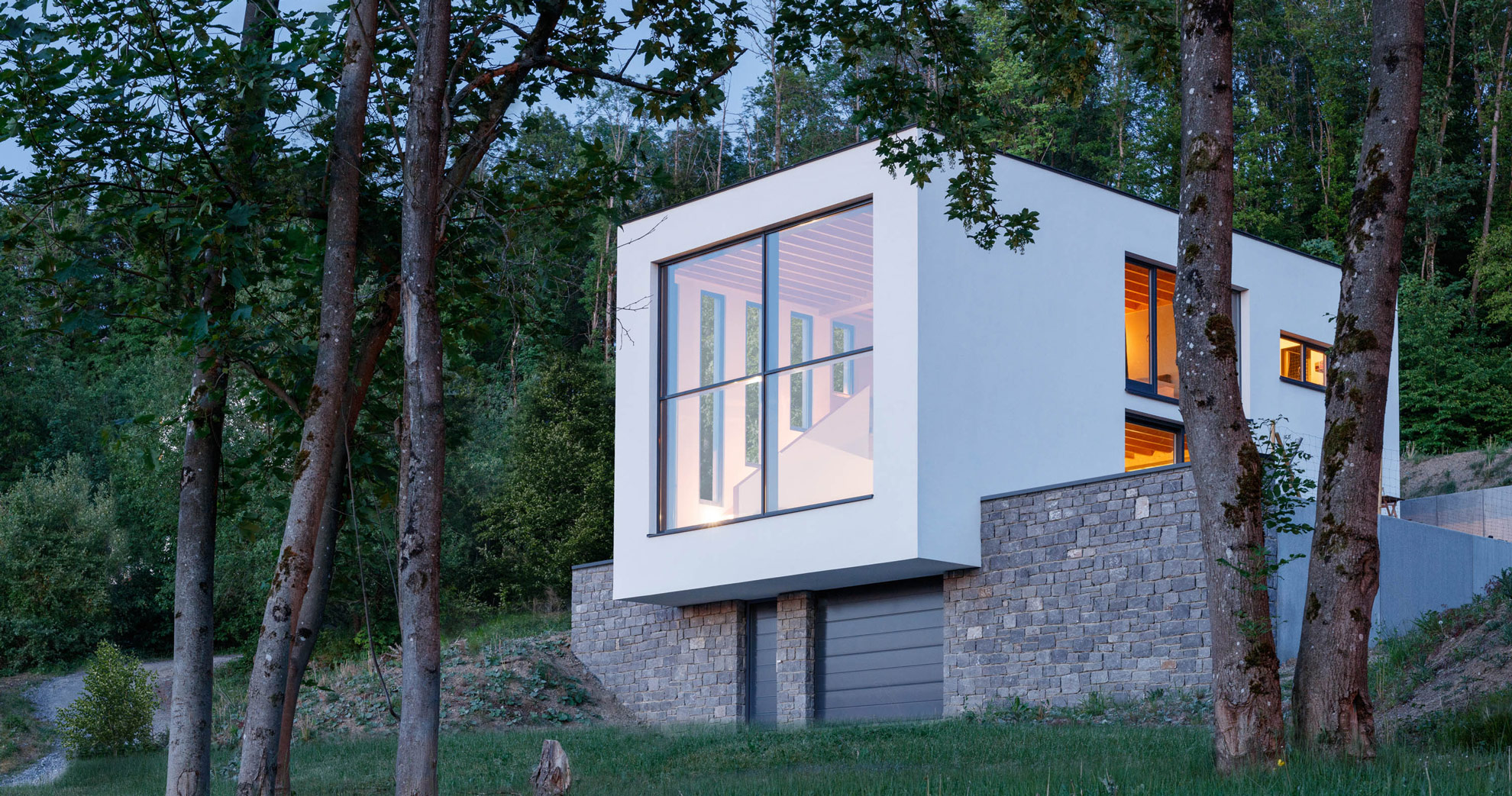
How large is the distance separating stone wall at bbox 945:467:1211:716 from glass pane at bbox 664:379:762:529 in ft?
10.6

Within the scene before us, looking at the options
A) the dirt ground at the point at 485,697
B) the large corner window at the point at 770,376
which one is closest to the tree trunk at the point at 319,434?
the large corner window at the point at 770,376

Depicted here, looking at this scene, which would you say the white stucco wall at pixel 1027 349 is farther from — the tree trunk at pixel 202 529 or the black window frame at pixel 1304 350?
the tree trunk at pixel 202 529

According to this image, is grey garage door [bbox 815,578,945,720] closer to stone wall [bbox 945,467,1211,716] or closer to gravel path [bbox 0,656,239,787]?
stone wall [bbox 945,467,1211,716]

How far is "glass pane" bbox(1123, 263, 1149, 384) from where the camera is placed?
20.2 metres

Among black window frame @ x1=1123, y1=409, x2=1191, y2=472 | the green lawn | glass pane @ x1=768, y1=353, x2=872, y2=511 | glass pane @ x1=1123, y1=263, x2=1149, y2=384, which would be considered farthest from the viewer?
glass pane @ x1=1123, y1=263, x2=1149, y2=384

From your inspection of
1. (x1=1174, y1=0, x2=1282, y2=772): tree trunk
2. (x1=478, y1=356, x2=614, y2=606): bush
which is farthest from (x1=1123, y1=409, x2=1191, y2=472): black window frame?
(x1=478, y1=356, x2=614, y2=606): bush

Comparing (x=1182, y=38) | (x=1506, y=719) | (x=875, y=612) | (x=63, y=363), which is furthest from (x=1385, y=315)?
(x=63, y=363)

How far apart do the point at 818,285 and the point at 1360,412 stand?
11.5 m

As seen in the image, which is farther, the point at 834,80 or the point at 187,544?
the point at 834,80

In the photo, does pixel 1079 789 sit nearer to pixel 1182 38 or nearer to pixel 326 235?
pixel 1182 38

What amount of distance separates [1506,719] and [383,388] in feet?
28.4

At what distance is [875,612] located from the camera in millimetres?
18781

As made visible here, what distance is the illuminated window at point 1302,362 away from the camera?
2230 centimetres

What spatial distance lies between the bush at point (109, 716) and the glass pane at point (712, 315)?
8391 mm
